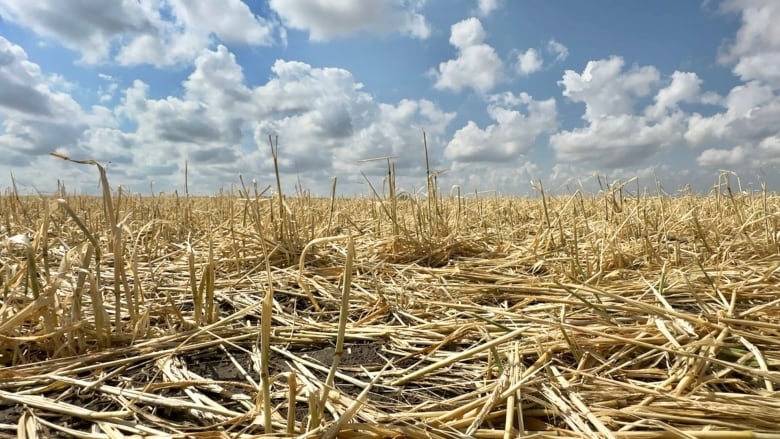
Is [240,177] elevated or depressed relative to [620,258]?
elevated

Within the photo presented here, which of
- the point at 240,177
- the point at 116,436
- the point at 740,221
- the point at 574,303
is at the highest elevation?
the point at 240,177

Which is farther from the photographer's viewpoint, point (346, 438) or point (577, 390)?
point (577, 390)

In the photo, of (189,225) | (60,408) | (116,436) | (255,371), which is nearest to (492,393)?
(255,371)

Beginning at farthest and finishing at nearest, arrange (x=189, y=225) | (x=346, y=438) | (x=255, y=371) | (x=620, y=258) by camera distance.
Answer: (x=189, y=225), (x=620, y=258), (x=255, y=371), (x=346, y=438)

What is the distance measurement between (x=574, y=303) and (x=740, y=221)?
2168mm

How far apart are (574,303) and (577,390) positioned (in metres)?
0.58

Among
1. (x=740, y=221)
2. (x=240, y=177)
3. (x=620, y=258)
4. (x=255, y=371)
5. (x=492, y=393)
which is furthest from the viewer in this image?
(x=740, y=221)

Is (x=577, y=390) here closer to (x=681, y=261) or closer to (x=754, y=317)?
(x=754, y=317)

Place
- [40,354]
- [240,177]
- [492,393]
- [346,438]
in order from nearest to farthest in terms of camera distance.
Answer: [346,438] < [492,393] < [40,354] < [240,177]

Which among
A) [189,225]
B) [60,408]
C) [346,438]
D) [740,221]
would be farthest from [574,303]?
[189,225]

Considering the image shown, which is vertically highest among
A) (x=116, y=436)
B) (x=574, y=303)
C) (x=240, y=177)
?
(x=240, y=177)

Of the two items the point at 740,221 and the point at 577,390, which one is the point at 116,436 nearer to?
the point at 577,390

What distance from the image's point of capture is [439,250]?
279cm

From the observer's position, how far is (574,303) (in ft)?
5.43
